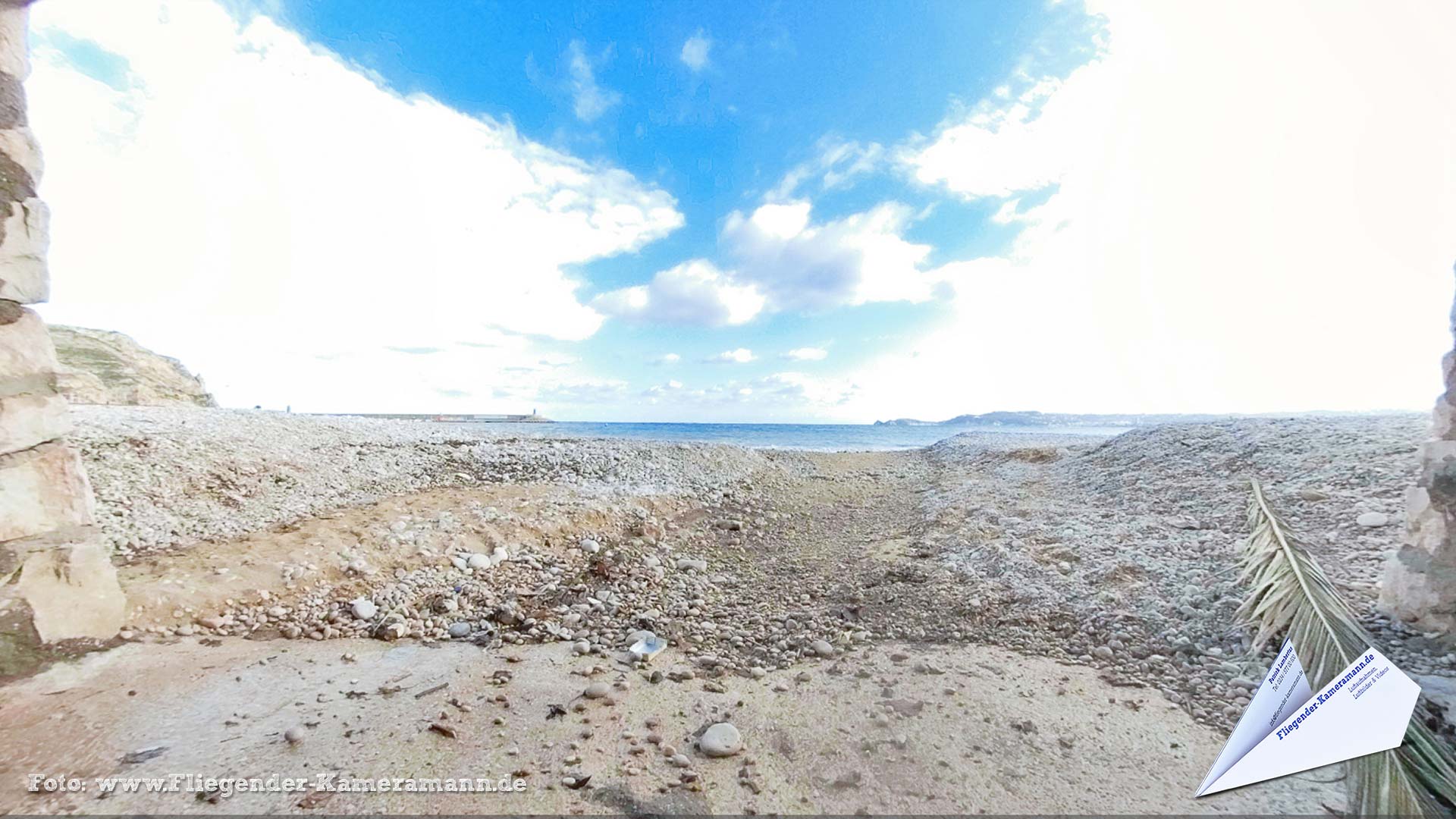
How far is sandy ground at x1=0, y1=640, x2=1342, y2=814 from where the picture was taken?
2.34 metres

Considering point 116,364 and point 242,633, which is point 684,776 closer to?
point 242,633

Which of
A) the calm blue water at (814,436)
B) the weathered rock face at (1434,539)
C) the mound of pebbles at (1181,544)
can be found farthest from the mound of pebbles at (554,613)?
the calm blue water at (814,436)

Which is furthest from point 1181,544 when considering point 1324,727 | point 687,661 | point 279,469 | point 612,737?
point 279,469

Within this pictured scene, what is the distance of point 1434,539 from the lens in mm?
3662

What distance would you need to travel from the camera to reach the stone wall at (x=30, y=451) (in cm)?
329

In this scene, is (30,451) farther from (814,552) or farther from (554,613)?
(814,552)

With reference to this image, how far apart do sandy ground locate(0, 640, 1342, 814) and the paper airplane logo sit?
73 mm

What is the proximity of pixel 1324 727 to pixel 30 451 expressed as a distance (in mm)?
7887

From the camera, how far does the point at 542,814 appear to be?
2244mm

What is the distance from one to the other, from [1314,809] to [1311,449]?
1010cm

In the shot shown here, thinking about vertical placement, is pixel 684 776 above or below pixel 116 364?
below

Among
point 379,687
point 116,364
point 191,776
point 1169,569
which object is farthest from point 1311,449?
point 116,364

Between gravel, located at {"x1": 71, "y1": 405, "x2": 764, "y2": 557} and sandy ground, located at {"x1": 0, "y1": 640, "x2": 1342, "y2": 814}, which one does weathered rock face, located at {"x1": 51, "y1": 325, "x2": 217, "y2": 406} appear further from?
sandy ground, located at {"x1": 0, "y1": 640, "x2": 1342, "y2": 814}

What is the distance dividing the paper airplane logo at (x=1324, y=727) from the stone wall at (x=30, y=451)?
6.94m
